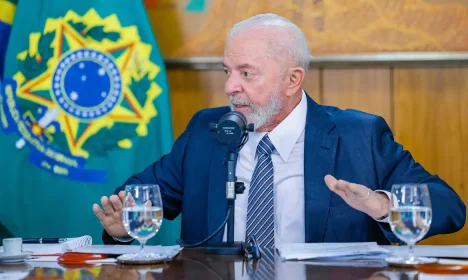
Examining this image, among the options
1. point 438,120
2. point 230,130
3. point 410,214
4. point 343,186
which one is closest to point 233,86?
point 230,130

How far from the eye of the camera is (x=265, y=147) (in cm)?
221

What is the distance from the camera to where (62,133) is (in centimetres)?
302

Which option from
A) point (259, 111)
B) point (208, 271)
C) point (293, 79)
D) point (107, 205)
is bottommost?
point (208, 271)

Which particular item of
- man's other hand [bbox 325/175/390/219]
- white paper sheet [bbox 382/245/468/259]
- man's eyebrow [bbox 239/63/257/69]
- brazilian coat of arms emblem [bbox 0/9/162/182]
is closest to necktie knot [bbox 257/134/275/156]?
man's eyebrow [bbox 239/63/257/69]

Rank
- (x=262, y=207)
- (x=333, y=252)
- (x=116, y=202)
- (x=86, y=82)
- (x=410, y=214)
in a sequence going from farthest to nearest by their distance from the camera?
(x=86, y=82)
(x=262, y=207)
(x=116, y=202)
(x=333, y=252)
(x=410, y=214)

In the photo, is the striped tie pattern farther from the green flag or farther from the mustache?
the green flag

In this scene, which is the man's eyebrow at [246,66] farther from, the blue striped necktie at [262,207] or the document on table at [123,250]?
the document on table at [123,250]

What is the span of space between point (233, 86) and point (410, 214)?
3.04 feet

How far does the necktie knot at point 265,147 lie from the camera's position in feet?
7.22

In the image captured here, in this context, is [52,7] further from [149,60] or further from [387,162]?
[387,162]

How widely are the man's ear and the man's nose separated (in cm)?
19

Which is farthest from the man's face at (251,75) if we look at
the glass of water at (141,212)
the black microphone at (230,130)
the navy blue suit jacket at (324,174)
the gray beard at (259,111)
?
the glass of water at (141,212)

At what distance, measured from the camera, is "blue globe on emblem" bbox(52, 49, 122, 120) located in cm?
301

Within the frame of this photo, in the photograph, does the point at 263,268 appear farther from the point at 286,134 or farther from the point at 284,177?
the point at 286,134
